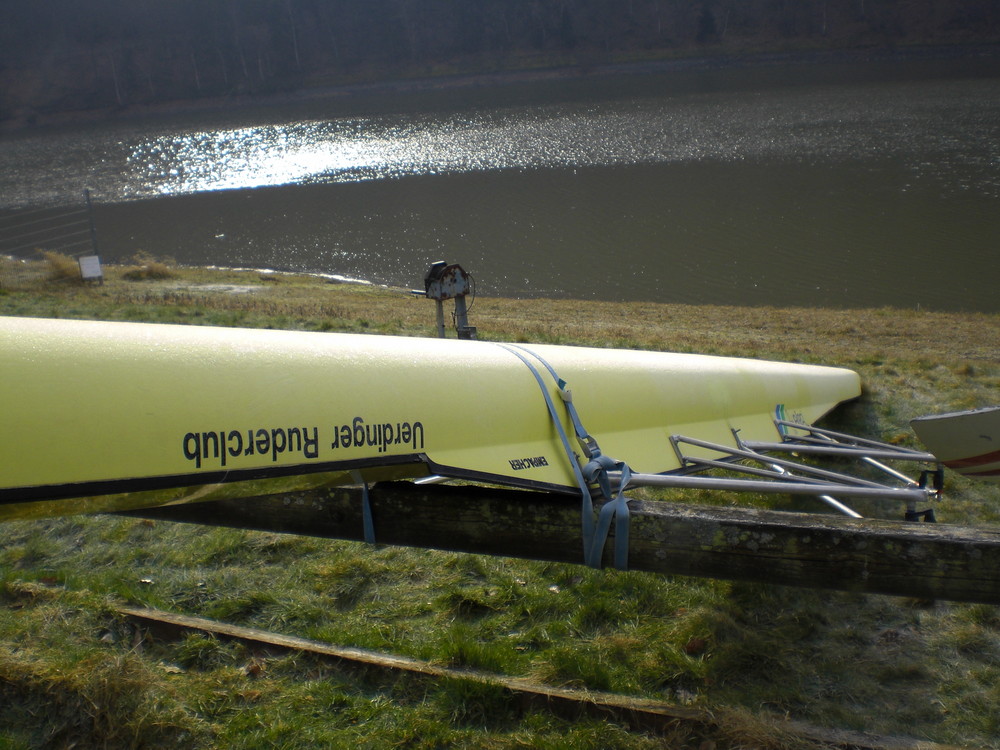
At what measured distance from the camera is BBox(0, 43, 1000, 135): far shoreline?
45.5 meters

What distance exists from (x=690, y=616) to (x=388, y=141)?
31.8 m

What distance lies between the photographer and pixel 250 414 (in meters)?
2.02

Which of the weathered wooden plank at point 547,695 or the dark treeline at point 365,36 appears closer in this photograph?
the weathered wooden plank at point 547,695

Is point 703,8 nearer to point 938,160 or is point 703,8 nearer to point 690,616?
point 938,160

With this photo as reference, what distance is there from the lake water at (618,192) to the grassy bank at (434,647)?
38.3ft

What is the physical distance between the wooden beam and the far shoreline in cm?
4916

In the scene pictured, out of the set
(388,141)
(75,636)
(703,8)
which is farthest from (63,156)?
(703,8)

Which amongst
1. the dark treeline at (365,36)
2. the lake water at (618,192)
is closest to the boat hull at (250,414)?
the lake water at (618,192)

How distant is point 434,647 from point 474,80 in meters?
54.8

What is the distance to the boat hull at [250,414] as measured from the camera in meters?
1.78

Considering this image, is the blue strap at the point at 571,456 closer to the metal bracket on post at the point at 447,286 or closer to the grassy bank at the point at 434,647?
the grassy bank at the point at 434,647

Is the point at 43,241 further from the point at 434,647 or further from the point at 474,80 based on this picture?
the point at 474,80

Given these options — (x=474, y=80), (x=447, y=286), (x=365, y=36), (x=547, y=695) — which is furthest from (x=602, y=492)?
(x=365, y=36)

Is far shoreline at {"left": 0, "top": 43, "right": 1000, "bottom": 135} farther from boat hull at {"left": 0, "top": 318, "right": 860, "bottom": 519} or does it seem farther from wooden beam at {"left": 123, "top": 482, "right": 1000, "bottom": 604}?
wooden beam at {"left": 123, "top": 482, "right": 1000, "bottom": 604}
